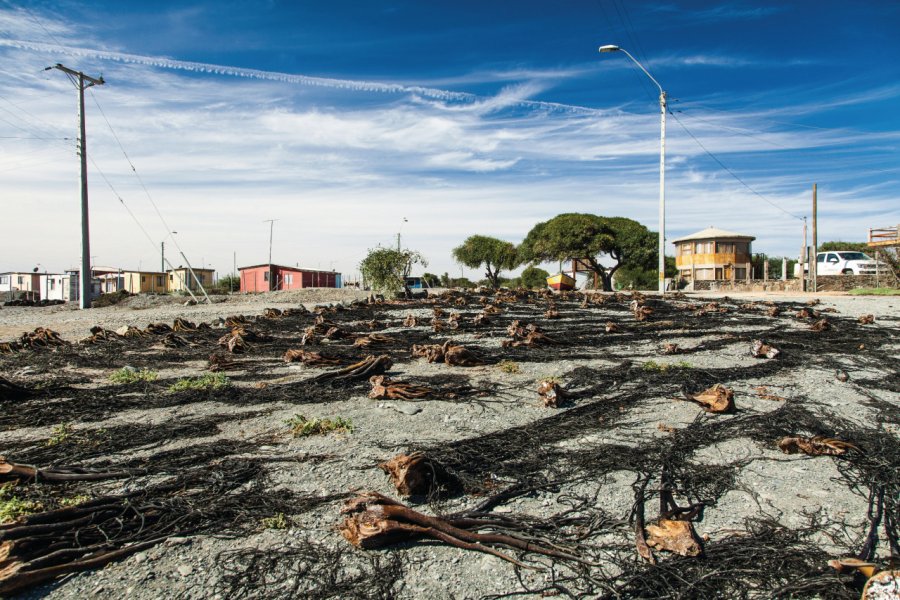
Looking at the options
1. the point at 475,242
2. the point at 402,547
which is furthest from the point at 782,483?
the point at 475,242

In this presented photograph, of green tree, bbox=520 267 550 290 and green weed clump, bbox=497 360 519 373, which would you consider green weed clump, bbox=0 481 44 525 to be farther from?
green tree, bbox=520 267 550 290

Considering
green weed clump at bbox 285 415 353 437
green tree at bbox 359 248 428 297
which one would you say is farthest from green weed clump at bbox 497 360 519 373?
green tree at bbox 359 248 428 297

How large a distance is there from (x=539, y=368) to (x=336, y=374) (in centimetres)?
335

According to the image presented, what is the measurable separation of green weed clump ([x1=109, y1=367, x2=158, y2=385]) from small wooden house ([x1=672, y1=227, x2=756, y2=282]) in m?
47.0

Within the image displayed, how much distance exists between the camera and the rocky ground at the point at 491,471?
10.3 ft

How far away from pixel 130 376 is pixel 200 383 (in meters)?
1.76

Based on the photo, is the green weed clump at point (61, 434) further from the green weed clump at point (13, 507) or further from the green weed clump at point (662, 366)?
the green weed clump at point (662, 366)

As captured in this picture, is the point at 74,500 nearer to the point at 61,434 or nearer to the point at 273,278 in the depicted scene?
the point at 61,434

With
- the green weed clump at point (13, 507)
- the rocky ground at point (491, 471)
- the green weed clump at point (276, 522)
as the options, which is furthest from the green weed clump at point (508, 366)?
the green weed clump at point (13, 507)

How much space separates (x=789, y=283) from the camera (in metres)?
33.7

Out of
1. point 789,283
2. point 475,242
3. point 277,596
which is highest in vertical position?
point 475,242

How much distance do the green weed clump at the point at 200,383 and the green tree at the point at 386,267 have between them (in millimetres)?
21108

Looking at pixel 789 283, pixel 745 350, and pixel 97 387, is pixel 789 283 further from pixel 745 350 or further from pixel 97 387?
pixel 97 387

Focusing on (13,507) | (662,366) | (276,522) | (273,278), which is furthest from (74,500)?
(273,278)
